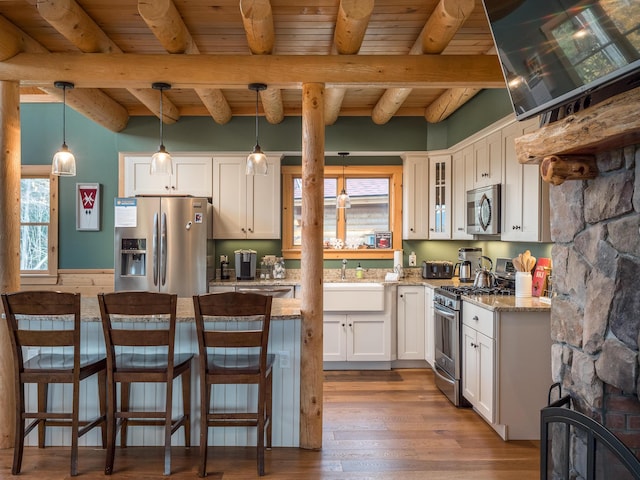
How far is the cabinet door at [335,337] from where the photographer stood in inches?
184

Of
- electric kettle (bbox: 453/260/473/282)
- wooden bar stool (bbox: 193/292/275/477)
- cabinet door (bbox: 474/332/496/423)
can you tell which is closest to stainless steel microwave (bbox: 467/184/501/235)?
electric kettle (bbox: 453/260/473/282)

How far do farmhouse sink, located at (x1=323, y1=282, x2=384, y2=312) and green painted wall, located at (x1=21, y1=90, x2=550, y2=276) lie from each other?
1.51 metres

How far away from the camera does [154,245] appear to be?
452cm

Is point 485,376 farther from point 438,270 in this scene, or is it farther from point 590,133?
point 590,133

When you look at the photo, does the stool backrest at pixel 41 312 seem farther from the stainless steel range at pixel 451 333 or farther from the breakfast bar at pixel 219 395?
the stainless steel range at pixel 451 333

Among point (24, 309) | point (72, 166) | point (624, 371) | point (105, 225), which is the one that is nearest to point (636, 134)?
point (624, 371)

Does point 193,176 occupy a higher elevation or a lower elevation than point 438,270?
higher

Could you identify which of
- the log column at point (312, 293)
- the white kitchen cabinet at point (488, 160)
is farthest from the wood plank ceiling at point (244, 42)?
the white kitchen cabinet at point (488, 160)

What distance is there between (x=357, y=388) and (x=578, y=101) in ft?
10.3

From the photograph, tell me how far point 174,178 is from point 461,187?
3113 mm

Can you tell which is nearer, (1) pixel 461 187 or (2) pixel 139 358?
(2) pixel 139 358

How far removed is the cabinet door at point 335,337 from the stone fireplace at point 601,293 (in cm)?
274

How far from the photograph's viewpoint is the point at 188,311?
9.81 ft

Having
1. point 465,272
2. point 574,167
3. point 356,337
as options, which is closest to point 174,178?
point 356,337
